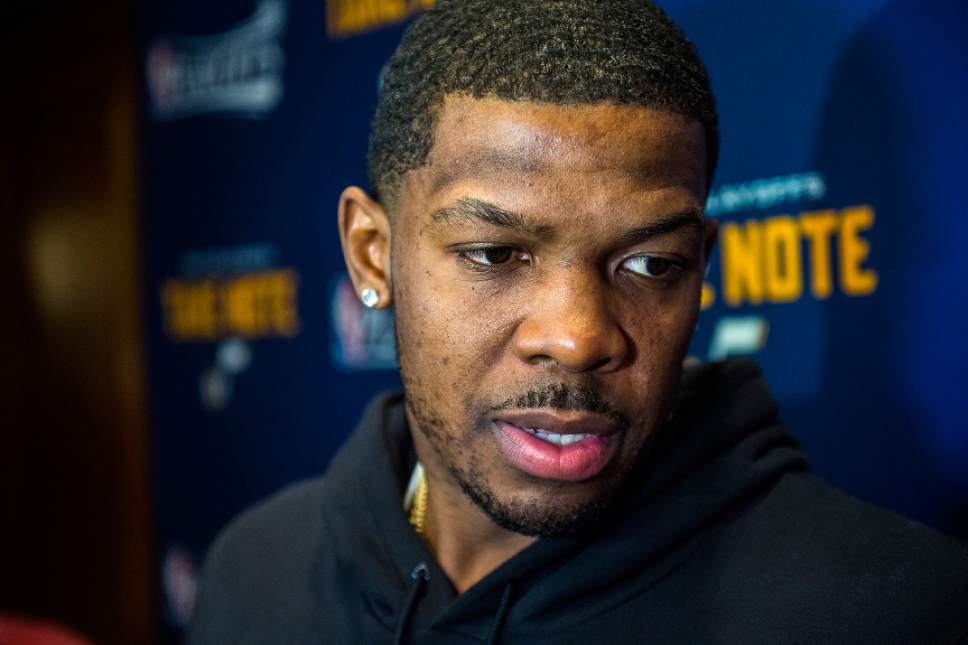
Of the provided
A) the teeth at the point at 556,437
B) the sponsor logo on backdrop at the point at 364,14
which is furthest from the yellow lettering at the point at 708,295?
the sponsor logo on backdrop at the point at 364,14

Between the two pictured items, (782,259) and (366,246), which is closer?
(366,246)

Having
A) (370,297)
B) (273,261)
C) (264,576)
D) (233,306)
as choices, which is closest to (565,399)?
(370,297)

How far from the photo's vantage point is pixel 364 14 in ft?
6.49

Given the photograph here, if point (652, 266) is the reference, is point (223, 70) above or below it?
above

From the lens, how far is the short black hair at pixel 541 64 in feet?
2.55

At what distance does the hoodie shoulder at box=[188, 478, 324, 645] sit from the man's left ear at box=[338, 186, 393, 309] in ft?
1.22

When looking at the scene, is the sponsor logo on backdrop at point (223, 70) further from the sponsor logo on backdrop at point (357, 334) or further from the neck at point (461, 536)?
the neck at point (461, 536)

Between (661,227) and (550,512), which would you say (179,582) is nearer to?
(550,512)

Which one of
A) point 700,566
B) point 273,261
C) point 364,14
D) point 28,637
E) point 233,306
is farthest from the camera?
point 233,306

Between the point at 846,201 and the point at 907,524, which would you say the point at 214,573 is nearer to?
the point at 907,524

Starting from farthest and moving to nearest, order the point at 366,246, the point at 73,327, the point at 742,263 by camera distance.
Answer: the point at 73,327 < the point at 742,263 < the point at 366,246

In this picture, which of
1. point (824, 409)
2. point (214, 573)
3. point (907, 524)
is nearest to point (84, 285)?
point (214, 573)

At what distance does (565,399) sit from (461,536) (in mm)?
286

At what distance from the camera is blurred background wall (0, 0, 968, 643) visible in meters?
1.21
